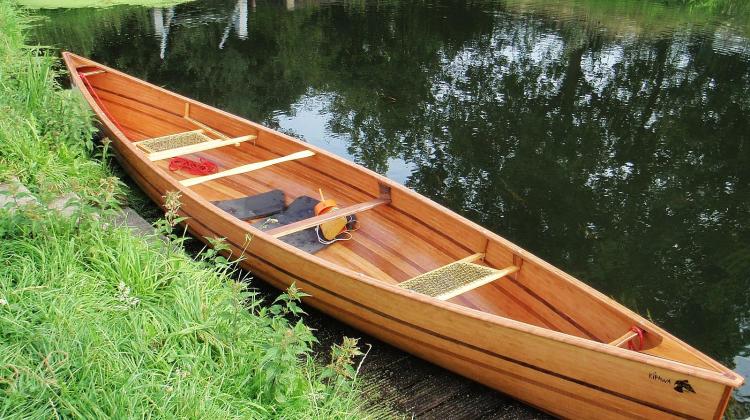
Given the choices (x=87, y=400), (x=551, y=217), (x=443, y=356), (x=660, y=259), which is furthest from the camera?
(x=551, y=217)

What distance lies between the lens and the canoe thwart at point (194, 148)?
5.03 meters

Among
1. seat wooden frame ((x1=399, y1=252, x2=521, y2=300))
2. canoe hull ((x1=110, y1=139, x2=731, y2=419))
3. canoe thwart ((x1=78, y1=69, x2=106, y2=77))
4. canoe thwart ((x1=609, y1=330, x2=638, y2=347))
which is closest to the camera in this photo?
canoe hull ((x1=110, y1=139, x2=731, y2=419))

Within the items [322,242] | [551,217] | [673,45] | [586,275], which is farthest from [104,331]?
[673,45]

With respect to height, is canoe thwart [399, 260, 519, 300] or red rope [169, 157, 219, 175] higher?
canoe thwart [399, 260, 519, 300]

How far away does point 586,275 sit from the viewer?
4699 mm

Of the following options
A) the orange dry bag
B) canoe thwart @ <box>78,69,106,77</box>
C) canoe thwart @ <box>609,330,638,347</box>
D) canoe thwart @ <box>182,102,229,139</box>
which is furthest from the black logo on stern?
canoe thwart @ <box>78,69,106,77</box>

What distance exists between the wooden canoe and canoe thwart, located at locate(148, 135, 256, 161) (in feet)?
0.04

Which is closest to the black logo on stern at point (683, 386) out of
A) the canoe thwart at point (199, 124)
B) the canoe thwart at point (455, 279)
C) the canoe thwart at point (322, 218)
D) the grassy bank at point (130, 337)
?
the canoe thwart at point (455, 279)

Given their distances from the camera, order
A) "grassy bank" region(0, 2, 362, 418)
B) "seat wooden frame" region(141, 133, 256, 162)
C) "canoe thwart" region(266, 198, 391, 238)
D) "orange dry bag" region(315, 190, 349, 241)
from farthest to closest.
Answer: "seat wooden frame" region(141, 133, 256, 162) → "orange dry bag" region(315, 190, 349, 241) → "canoe thwart" region(266, 198, 391, 238) → "grassy bank" region(0, 2, 362, 418)

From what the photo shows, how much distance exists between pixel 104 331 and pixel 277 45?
9386 millimetres

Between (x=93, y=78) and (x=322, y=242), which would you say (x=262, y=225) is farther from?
(x=93, y=78)

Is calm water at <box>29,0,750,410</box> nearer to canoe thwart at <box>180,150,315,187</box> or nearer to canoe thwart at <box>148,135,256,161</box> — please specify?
canoe thwart at <box>180,150,315,187</box>

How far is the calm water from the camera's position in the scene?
16.5ft

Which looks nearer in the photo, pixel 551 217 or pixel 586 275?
pixel 586 275
